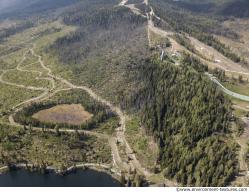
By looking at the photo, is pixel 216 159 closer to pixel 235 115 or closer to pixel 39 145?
pixel 235 115

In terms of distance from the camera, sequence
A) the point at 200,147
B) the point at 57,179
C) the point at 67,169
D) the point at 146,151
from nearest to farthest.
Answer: the point at 200,147 → the point at 57,179 → the point at 67,169 → the point at 146,151

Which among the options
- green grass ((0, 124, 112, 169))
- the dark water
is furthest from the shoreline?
green grass ((0, 124, 112, 169))

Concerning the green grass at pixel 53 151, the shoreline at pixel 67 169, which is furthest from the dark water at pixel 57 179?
the green grass at pixel 53 151

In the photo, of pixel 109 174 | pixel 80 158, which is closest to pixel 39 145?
pixel 80 158

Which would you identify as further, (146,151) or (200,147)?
(146,151)

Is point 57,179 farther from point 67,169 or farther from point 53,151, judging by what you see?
point 53,151

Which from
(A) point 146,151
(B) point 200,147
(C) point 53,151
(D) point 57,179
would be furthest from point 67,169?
(B) point 200,147

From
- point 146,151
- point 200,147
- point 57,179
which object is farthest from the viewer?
point 146,151

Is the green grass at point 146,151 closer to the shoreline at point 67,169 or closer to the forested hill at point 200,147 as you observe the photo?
the forested hill at point 200,147

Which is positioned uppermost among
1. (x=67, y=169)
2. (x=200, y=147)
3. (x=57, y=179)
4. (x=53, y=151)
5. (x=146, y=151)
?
(x=200, y=147)
